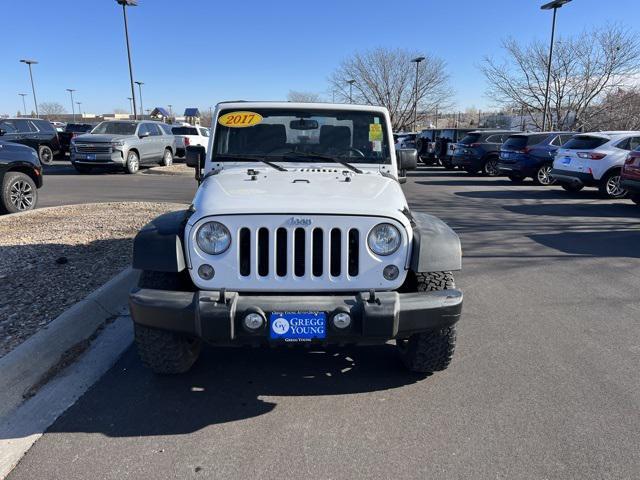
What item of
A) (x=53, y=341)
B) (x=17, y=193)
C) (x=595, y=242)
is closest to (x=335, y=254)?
(x=53, y=341)

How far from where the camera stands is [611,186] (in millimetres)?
12711

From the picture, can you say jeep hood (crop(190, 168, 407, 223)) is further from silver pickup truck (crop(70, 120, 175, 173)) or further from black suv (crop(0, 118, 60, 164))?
black suv (crop(0, 118, 60, 164))

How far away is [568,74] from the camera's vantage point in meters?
26.4

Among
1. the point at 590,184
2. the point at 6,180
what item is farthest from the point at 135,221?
the point at 590,184

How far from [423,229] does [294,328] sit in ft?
3.50

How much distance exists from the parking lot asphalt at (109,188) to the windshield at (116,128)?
1.48 metres

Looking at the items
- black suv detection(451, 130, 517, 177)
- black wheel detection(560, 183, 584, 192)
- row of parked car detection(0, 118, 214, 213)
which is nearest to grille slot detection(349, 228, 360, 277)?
row of parked car detection(0, 118, 214, 213)

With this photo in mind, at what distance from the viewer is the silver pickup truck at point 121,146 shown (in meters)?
17.4

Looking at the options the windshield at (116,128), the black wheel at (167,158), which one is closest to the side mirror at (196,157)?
the windshield at (116,128)

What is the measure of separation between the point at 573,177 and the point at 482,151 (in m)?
5.95

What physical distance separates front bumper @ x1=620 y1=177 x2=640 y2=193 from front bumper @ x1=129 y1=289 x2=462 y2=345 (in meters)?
9.34

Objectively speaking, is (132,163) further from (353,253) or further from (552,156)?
(353,253)

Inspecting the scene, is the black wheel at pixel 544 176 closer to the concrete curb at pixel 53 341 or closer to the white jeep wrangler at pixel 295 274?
the white jeep wrangler at pixel 295 274

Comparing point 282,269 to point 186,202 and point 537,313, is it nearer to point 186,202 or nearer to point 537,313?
point 537,313
